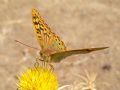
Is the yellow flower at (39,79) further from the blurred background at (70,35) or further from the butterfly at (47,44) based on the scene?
the blurred background at (70,35)

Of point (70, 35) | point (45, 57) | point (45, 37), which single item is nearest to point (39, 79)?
point (45, 57)

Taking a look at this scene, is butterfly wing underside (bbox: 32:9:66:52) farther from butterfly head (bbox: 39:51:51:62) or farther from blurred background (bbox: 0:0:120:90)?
blurred background (bbox: 0:0:120:90)

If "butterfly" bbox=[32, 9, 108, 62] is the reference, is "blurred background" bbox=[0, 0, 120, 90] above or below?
above

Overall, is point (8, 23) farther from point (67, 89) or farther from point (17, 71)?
point (67, 89)

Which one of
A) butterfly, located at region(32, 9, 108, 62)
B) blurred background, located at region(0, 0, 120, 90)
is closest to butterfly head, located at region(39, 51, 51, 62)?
butterfly, located at region(32, 9, 108, 62)

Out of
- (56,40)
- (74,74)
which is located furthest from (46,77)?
(74,74)

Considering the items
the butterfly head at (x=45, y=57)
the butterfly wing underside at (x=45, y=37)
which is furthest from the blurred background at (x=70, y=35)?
the butterfly head at (x=45, y=57)
